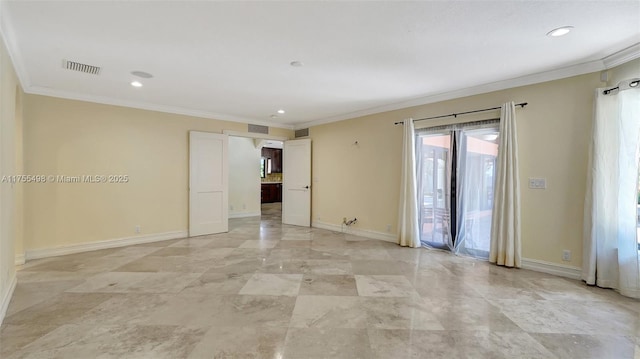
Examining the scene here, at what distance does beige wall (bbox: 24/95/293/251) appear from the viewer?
13.2 feet

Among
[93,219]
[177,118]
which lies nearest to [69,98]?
[177,118]

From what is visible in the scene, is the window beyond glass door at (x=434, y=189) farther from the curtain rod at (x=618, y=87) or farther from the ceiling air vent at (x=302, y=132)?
the ceiling air vent at (x=302, y=132)

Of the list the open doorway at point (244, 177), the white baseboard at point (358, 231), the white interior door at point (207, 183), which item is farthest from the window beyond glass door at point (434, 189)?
the open doorway at point (244, 177)

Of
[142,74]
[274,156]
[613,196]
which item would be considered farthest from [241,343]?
[274,156]

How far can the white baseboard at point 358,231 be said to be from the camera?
16.8 ft

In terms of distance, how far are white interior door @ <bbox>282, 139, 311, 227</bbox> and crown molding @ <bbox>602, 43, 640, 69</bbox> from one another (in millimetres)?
4942

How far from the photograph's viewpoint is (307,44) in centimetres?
268

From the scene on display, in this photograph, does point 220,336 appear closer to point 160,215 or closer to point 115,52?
point 115,52

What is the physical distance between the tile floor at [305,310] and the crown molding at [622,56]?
2.47m

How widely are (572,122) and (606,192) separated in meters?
0.90

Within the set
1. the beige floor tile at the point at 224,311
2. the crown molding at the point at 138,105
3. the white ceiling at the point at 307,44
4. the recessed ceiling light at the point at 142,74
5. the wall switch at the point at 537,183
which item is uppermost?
the white ceiling at the point at 307,44

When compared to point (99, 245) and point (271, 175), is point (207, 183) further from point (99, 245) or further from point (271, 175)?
point (271, 175)

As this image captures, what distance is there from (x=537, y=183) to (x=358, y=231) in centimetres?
309

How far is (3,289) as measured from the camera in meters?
2.42
